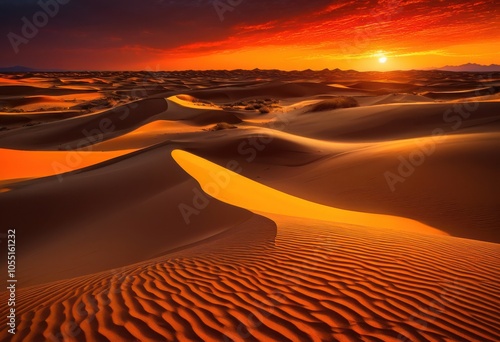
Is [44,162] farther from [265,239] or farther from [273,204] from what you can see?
[265,239]

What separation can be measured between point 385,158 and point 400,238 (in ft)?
22.7

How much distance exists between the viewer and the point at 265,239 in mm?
5273

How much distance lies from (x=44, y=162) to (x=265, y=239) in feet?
43.6

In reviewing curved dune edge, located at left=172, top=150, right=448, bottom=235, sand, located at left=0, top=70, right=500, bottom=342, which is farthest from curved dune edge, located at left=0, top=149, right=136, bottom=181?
curved dune edge, located at left=172, top=150, right=448, bottom=235

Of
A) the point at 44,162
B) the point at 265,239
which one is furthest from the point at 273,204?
the point at 44,162

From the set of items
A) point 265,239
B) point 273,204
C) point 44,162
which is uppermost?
point 265,239

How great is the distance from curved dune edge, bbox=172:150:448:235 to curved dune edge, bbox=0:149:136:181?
6259 mm

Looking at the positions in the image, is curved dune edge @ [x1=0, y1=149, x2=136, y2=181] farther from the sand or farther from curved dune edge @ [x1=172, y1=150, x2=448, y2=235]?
curved dune edge @ [x1=172, y1=150, x2=448, y2=235]

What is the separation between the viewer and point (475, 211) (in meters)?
8.48

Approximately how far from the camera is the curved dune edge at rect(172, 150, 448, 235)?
24.9ft

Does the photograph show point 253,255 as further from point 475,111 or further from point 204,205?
point 475,111

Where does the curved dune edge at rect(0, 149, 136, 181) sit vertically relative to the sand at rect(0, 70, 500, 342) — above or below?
below

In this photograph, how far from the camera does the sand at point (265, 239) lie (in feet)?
10.3

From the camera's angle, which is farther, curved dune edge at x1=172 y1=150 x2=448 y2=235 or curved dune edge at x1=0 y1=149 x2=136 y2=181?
curved dune edge at x1=0 y1=149 x2=136 y2=181
